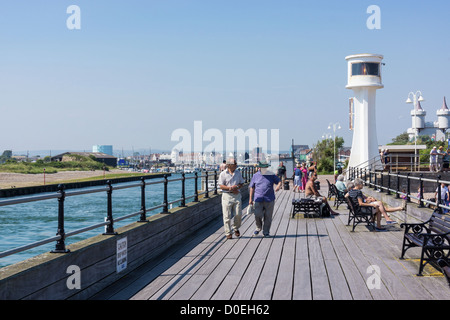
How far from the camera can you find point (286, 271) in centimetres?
766

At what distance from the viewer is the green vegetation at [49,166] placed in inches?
5069

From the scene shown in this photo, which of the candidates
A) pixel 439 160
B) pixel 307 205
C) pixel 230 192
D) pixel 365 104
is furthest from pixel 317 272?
pixel 365 104

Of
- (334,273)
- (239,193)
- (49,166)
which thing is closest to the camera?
(334,273)

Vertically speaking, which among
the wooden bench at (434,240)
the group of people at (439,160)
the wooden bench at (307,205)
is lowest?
the wooden bench at (307,205)

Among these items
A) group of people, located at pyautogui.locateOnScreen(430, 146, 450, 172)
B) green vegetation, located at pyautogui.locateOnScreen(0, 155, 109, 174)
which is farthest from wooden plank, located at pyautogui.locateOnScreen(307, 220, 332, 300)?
green vegetation, located at pyautogui.locateOnScreen(0, 155, 109, 174)

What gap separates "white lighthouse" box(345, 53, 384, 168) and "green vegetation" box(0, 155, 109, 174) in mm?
97977

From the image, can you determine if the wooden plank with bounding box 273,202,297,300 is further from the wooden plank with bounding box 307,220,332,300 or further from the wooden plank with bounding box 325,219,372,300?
the wooden plank with bounding box 325,219,372,300

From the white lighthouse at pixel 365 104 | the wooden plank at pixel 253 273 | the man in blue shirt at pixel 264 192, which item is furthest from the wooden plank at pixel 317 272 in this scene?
the white lighthouse at pixel 365 104

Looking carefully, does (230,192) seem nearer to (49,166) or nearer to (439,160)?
(439,160)

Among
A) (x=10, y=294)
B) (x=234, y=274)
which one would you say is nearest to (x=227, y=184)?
(x=234, y=274)

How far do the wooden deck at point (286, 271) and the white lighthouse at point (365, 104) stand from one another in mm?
40166

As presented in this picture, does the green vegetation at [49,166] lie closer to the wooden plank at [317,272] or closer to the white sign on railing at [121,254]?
the wooden plank at [317,272]

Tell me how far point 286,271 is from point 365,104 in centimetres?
4525
